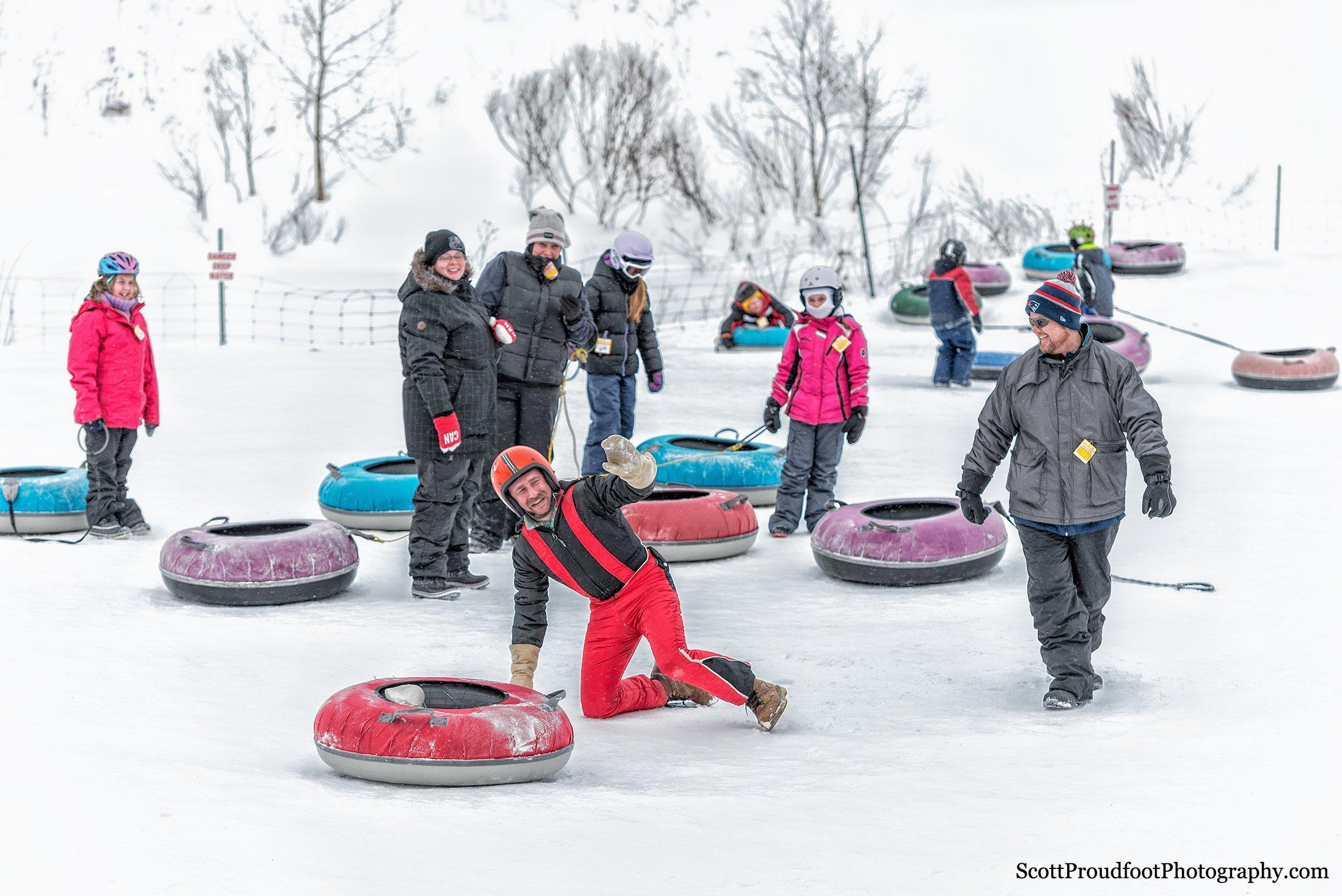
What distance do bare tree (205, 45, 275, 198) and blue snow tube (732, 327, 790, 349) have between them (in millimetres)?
14604

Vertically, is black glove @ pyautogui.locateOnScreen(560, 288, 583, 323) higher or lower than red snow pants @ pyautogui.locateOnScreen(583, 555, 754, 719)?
higher

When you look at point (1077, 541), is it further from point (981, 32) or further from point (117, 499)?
point (981, 32)

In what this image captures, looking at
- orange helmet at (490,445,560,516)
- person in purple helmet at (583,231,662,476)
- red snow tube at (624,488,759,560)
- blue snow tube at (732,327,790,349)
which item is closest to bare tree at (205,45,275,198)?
blue snow tube at (732,327,790,349)

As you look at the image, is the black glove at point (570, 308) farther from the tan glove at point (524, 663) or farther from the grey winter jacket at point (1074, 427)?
the grey winter jacket at point (1074, 427)

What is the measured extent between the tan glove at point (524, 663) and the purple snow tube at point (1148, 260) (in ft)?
53.3

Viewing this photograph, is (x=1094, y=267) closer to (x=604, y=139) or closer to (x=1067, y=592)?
(x=1067, y=592)

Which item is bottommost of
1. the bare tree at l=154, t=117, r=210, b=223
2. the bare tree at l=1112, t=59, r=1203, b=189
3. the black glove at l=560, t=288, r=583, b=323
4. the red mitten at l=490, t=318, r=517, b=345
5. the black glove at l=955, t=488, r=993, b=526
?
the black glove at l=955, t=488, r=993, b=526

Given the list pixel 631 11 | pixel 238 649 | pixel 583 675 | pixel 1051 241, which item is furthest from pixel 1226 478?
pixel 631 11

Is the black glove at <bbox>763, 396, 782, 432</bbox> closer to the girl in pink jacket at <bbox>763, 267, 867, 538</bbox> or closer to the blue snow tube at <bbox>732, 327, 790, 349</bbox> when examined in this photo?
the girl in pink jacket at <bbox>763, 267, 867, 538</bbox>

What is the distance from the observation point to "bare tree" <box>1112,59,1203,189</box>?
2758cm

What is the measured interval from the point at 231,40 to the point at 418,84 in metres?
4.21

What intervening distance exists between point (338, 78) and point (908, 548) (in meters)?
29.7

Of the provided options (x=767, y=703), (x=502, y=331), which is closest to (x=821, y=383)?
Answer: (x=502, y=331)

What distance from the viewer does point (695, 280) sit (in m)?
24.9
